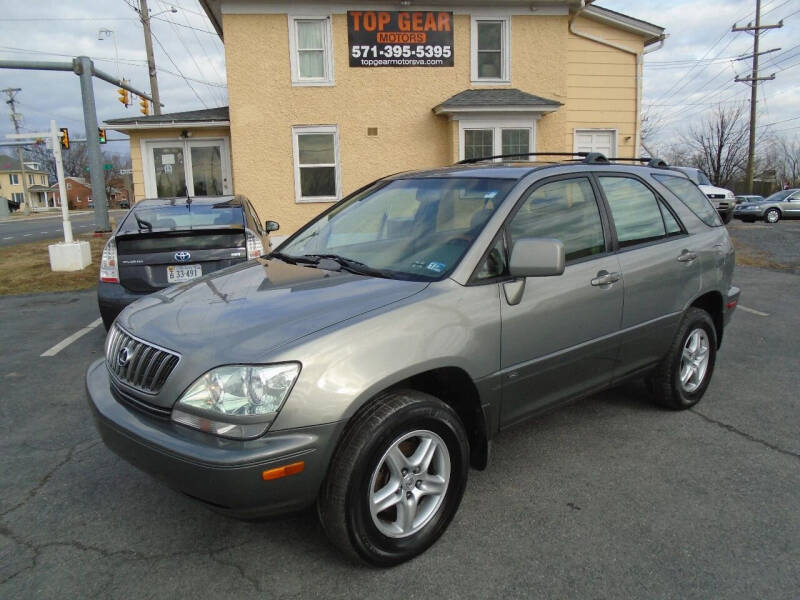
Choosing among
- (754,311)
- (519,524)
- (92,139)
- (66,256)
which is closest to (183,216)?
(519,524)

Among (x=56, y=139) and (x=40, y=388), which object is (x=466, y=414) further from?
(x=56, y=139)

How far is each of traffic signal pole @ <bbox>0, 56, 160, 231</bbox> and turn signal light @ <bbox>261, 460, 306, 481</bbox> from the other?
1604 centimetres

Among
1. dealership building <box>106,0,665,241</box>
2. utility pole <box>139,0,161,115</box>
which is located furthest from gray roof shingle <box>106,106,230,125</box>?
utility pole <box>139,0,161,115</box>

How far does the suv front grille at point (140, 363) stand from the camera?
252 centimetres

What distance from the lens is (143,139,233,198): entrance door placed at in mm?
14641

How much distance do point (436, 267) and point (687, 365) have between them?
236 cm

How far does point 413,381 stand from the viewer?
112 inches

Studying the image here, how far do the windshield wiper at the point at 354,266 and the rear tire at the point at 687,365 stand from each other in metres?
2.22

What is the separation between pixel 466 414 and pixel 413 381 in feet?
1.11

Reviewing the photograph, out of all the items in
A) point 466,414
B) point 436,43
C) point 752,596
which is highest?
point 436,43

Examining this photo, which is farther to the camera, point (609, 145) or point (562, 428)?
point (609, 145)

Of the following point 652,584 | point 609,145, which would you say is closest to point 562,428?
point 652,584

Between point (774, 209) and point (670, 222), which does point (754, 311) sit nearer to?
point (670, 222)

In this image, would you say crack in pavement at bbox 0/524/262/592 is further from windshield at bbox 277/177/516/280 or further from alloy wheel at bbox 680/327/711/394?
alloy wheel at bbox 680/327/711/394
